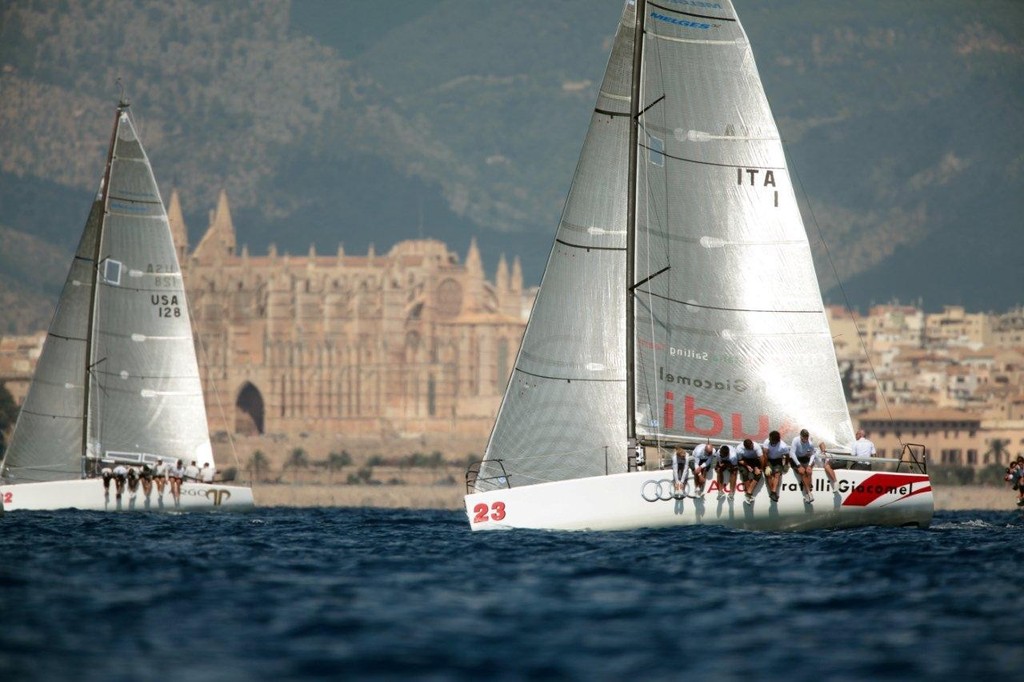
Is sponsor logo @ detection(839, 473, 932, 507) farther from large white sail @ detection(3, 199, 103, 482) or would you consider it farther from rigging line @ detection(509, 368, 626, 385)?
large white sail @ detection(3, 199, 103, 482)

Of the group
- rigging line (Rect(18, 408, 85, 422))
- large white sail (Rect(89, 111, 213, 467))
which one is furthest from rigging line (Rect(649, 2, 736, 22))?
rigging line (Rect(18, 408, 85, 422))

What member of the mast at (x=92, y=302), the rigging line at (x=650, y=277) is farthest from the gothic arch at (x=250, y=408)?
the rigging line at (x=650, y=277)

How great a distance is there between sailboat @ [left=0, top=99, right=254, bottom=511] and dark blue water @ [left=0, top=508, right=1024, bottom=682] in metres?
14.3

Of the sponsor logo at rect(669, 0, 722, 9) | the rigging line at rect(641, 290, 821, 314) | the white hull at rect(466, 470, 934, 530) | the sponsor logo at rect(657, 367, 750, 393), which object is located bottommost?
the white hull at rect(466, 470, 934, 530)

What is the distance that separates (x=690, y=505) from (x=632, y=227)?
3904 millimetres

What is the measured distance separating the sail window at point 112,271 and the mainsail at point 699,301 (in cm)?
1682

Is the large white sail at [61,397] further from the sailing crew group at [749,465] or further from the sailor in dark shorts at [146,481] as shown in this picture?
the sailing crew group at [749,465]

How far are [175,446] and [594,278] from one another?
17.4 metres

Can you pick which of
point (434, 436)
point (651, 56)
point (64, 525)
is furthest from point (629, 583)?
point (434, 436)

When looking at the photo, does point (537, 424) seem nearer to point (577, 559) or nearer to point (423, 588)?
point (577, 559)

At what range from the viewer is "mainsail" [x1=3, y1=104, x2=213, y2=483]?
42.5m

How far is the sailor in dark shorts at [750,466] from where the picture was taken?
2706 cm

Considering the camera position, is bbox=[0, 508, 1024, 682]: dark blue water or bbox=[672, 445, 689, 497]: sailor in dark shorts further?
bbox=[672, 445, 689, 497]: sailor in dark shorts

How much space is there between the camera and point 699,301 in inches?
1097
